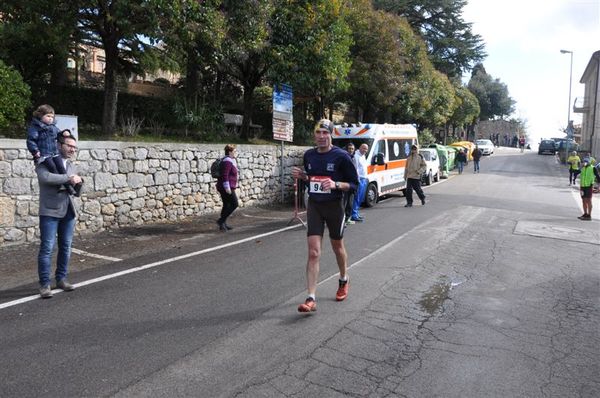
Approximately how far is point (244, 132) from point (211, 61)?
11.7 feet

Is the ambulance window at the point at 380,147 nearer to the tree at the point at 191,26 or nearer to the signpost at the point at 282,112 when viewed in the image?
the signpost at the point at 282,112

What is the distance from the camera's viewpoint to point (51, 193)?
5.62 metres

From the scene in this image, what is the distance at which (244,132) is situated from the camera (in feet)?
54.4

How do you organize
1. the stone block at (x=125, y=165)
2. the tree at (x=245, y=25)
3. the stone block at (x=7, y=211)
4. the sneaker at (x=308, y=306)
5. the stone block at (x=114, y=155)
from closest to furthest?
the sneaker at (x=308, y=306) → the stone block at (x=7, y=211) → the stone block at (x=114, y=155) → the stone block at (x=125, y=165) → the tree at (x=245, y=25)

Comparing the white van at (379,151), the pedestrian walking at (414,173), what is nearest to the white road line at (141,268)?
the white van at (379,151)

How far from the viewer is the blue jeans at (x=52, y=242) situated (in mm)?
5598

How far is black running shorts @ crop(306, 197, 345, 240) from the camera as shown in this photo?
17.6 feet

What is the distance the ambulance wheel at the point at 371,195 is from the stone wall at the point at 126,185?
10.5 ft

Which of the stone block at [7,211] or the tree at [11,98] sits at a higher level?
the tree at [11,98]

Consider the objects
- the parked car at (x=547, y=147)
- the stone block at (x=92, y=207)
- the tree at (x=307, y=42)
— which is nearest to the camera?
Result: the stone block at (x=92, y=207)

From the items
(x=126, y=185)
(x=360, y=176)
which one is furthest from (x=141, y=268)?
(x=360, y=176)

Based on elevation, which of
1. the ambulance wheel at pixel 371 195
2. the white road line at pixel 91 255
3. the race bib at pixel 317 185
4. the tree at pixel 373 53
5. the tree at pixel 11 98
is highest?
the tree at pixel 373 53

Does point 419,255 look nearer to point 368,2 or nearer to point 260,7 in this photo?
point 260,7

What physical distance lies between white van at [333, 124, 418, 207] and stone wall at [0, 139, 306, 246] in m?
3.07
